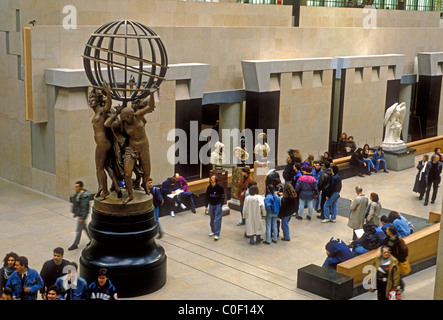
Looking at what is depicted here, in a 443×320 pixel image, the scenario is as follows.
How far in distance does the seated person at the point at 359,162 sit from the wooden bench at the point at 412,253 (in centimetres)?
765

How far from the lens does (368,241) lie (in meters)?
13.5

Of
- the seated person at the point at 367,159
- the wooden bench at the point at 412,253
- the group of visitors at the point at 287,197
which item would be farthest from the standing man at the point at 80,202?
the seated person at the point at 367,159

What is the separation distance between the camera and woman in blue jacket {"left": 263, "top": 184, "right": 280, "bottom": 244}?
49.1 ft

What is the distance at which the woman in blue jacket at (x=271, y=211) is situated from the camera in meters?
15.0

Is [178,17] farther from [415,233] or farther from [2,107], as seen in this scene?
[415,233]

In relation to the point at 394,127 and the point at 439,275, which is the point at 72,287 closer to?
the point at 439,275

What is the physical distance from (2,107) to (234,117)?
24.5 feet

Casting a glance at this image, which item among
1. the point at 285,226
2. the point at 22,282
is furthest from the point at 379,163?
the point at 22,282

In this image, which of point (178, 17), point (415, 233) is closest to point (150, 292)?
point (415, 233)

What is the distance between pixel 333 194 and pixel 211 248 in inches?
147

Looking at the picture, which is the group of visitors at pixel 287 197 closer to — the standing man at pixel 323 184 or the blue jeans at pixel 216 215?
the standing man at pixel 323 184

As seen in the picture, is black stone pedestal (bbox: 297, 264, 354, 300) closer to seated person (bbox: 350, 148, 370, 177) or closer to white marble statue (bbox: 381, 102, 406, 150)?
seated person (bbox: 350, 148, 370, 177)

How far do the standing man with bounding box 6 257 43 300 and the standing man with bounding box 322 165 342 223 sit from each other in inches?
343

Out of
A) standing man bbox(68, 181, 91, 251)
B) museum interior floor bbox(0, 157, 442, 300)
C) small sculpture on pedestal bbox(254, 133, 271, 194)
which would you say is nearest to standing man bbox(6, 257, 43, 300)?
museum interior floor bbox(0, 157, 442, 300)
